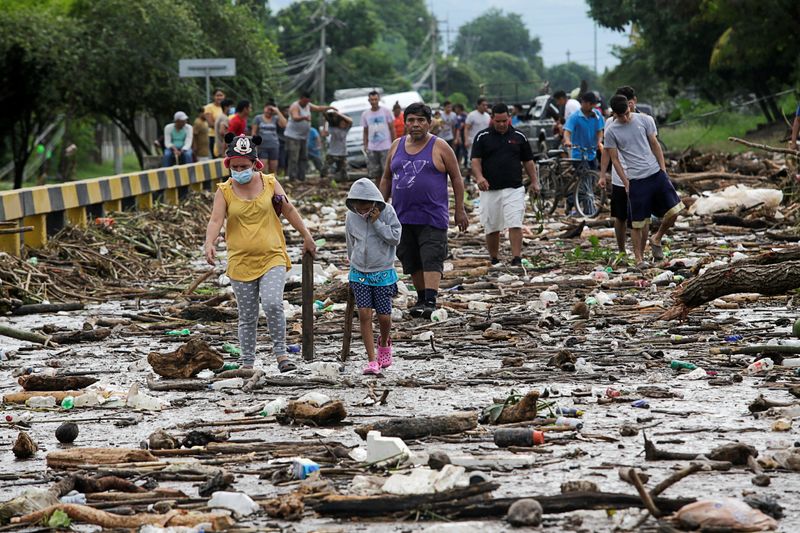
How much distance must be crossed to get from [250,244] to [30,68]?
3568cm

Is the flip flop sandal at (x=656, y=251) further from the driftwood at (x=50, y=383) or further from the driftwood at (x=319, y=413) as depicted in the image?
the driftwood at (x=319, y=413)

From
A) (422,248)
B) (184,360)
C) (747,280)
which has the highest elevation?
(422,248)

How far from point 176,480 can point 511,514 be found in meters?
1.74

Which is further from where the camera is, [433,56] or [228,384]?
[433,56]

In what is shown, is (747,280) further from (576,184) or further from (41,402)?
(576,184)

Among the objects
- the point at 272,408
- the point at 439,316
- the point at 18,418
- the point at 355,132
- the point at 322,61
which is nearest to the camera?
the point at 272,408

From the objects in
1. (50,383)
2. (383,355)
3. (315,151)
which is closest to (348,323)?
(383,355)

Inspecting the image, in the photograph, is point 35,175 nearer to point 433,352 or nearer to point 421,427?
point 433,352

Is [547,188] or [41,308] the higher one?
[547,188]

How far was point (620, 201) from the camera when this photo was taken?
52.8 ft

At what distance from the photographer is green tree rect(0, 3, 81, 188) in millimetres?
42344

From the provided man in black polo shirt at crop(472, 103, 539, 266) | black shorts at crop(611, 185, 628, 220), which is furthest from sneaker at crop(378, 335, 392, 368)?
black shorts at crop(611, 185, 628, 220)

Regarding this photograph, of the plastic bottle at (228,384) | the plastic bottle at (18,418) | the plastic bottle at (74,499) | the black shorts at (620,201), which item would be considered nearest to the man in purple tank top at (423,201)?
the plastic bottle at (228,384)

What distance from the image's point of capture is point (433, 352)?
34.3 ft
